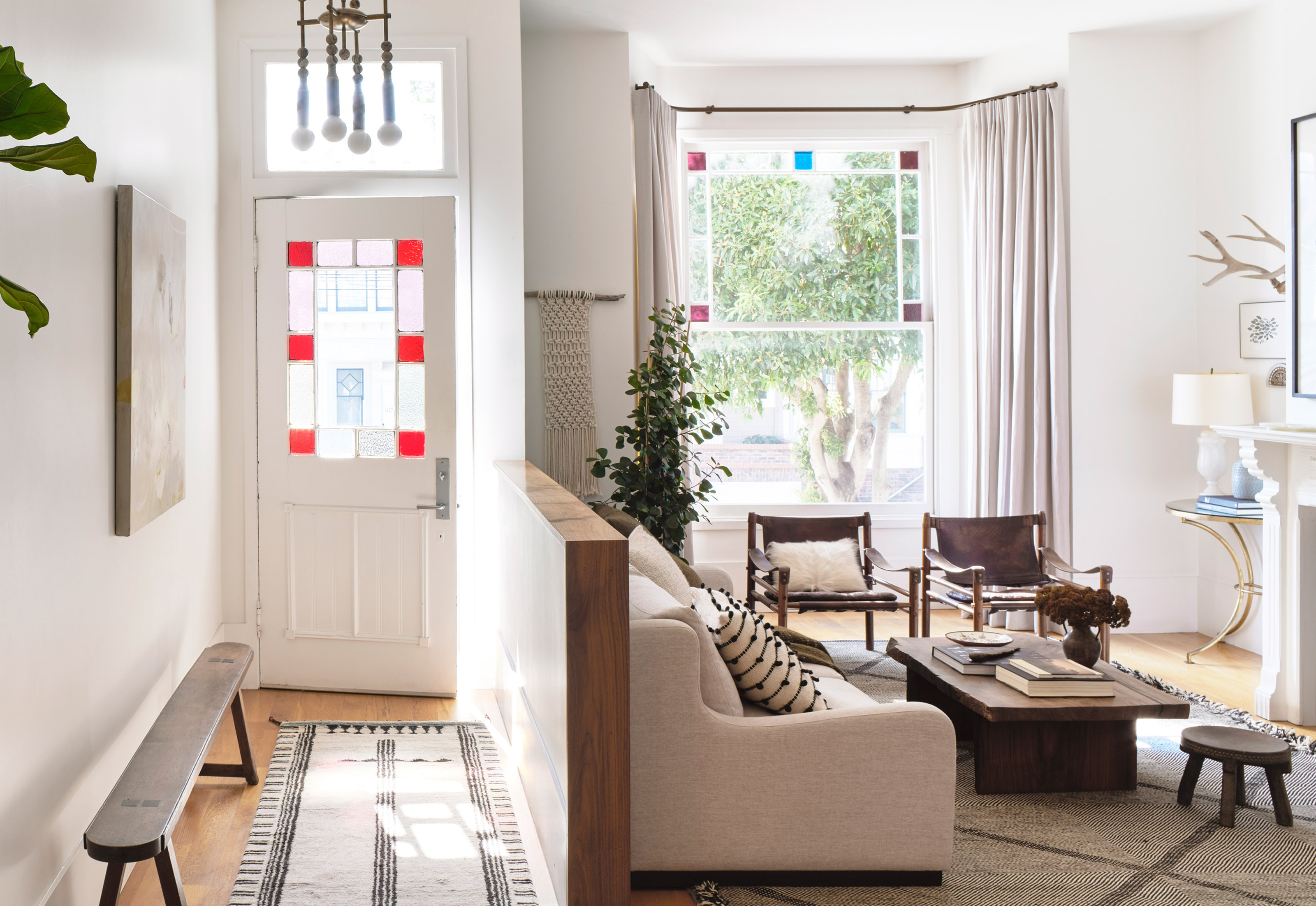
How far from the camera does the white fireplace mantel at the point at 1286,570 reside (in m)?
3.97

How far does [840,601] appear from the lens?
4.83 meters

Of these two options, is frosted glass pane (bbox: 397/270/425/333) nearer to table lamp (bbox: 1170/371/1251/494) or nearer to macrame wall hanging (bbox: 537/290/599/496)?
macrame wall hanging (bbox: 537/290/599/496)

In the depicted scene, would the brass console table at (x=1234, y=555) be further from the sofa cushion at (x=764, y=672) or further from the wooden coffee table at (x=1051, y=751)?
the sofa cushion at (x=764, y=672)

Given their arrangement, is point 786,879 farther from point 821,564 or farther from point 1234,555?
point 1234,555

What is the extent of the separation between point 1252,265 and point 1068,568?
1696mm

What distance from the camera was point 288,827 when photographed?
3.05m

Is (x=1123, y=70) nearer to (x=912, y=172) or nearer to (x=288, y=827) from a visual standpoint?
(x=912, y=172)

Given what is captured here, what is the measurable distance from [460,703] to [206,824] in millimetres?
1340

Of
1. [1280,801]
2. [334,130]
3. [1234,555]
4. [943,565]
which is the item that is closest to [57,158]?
[334,130]

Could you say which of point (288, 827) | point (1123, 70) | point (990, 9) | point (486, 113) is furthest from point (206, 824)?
point (1123, 70)

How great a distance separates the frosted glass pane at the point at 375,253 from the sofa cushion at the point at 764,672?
2249mm

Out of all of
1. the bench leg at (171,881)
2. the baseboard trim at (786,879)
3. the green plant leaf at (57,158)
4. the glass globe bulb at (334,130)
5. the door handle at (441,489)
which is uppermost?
the glass globe bulb at (334,130)

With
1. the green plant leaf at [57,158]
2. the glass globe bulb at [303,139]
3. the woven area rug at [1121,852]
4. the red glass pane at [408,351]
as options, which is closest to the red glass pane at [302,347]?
the red glass pane at [408,351]

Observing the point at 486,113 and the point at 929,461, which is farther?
the point at 929,461
